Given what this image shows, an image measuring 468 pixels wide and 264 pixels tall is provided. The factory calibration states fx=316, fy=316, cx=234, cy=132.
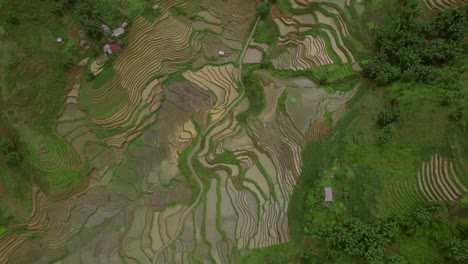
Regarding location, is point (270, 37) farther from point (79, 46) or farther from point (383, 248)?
point (383, 248)

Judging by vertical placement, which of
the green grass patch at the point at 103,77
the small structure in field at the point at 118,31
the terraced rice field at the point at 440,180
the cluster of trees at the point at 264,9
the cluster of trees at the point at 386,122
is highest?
the cluster of trees at the point at 264,9

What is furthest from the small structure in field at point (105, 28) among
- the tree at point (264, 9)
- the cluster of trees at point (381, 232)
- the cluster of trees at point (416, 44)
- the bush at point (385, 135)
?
the cluster of trees at point (381, 232)

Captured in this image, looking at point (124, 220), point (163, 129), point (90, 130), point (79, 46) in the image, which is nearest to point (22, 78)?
point (79, 46)

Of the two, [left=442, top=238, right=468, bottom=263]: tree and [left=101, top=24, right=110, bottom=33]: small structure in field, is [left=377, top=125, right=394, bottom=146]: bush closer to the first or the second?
[left=442, top=238, right=468, bottom=263]: tree

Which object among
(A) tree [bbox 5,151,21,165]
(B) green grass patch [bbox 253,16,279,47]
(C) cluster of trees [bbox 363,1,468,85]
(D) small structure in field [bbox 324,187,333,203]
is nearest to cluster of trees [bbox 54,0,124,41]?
(A) tree [bbox 5,151,21,165]

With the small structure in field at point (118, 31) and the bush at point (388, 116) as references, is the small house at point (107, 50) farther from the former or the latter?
the bush at point (388, 116)

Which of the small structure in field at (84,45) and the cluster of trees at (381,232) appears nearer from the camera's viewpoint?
the cluster of trees at (381,232)

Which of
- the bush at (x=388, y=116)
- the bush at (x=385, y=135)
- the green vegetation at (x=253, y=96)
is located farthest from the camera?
the green vegetation at (x=253, y=96)
